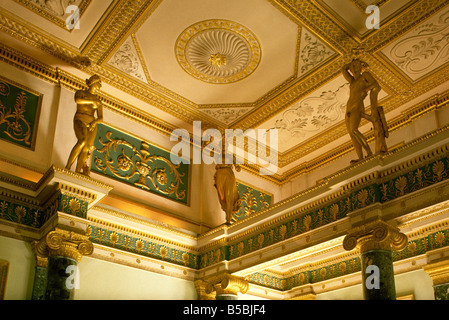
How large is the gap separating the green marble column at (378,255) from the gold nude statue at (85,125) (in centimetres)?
426

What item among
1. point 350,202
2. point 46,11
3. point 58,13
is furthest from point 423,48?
point 46,11

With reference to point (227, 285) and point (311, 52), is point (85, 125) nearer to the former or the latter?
point (227, 285)

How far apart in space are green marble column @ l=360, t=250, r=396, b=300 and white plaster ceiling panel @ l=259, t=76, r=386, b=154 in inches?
151

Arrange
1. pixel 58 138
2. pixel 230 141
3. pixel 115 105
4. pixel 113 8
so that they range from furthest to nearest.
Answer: pixel 230 141 → pixel 115 105 → pixel 58 138 → pixel 113 8

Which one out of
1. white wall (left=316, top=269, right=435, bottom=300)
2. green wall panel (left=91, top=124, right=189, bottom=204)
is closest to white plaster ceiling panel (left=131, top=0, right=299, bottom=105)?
green wall panel (left=91, top=124, right=189, bottom=204)

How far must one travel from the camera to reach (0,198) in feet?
25.4

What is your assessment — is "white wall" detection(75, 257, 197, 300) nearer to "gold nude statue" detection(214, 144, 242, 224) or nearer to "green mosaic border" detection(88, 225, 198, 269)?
"green mosaic border" detection(88, 225, 198, 269)

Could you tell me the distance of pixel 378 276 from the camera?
6863mm

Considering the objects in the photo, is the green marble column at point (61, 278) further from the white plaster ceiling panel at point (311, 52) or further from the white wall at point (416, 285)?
the white wall at point (416, 285)

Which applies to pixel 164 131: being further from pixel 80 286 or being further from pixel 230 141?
pixel 80 286

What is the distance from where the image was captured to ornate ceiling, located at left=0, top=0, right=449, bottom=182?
27.3 ft
